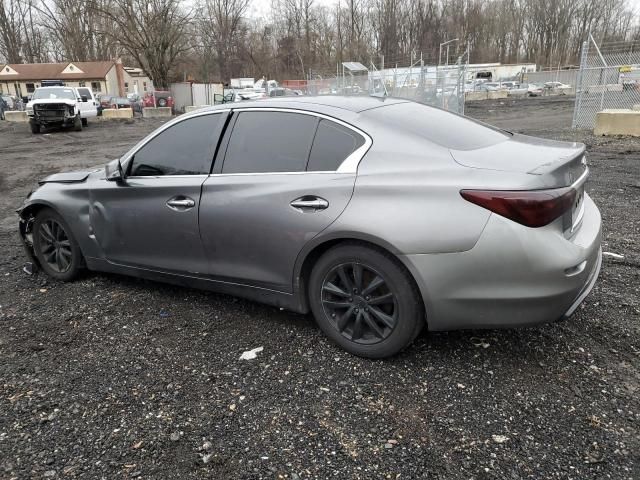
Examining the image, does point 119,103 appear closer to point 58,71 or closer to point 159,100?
point 159,100

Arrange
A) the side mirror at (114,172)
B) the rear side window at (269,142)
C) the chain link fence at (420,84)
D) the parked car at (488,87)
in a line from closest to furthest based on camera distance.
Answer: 1. the rear side window at (269,142)
2. the side mirror at (114,172)
3. the chain link fence at (420,84)
4. the parked car at (488,87)

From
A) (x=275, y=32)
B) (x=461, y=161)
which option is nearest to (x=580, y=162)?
(x=461, y=161)

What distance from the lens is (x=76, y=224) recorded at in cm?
433

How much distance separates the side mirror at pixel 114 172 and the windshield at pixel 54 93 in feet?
72.8

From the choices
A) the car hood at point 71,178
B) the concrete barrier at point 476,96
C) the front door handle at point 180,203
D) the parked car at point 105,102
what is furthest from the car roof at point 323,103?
the parked car at point 105,102

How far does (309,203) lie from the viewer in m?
3.07

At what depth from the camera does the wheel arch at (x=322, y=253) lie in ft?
9.21

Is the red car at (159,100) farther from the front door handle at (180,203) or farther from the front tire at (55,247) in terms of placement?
the front door handle at (180,203)

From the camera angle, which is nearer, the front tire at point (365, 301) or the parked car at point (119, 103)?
the front tire at point (365, 301)

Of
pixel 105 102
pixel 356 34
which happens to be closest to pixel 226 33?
pixel 356 34

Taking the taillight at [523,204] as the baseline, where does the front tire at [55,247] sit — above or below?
below

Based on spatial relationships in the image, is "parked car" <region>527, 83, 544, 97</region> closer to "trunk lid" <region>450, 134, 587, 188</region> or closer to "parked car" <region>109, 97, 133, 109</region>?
"parked car" <region>109, 97, 133, 109</region>

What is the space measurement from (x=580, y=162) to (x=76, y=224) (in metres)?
3.91

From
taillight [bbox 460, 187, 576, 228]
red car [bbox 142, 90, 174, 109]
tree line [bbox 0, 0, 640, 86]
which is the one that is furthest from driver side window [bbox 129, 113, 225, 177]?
tree line [bbox 0, 0, 640, 86]
